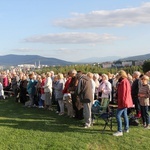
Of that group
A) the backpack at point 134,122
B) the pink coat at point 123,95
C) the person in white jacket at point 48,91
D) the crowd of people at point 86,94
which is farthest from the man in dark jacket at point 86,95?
the person in white jacket at point 48,91

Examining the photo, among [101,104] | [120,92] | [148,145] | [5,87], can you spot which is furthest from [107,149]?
[5,87]

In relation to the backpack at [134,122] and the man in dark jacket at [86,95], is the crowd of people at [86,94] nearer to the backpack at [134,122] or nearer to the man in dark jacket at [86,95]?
the man in dark jacket at [86,95]

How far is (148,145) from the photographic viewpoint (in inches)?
325

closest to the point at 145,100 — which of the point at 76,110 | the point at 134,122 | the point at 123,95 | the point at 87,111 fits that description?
the point at 134,122

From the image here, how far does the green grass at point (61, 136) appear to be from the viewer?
8117 mm

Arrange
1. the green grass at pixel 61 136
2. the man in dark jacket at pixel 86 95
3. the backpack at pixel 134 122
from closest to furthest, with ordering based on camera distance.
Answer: the green grass at pixel 61 136 < the man in dark jacket at pixel 86 95 < the backpack at pixel 134 122

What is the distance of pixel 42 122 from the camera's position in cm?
1073

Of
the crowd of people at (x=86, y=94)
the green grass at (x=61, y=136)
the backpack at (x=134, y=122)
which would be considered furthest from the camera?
the backpack at (x=134, y=122)

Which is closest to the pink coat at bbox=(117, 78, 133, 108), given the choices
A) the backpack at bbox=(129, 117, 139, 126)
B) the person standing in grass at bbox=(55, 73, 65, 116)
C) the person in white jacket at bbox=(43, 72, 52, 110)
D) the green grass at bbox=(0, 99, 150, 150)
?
the green grass at bbox=(0, 99, 150, 150)

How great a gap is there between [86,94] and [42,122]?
7.22ft

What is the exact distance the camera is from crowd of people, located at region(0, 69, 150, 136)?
29.7 feet

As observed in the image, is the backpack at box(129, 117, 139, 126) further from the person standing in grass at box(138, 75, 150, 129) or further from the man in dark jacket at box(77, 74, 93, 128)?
the man in dark jacket at box(77, 74, 93, 128)

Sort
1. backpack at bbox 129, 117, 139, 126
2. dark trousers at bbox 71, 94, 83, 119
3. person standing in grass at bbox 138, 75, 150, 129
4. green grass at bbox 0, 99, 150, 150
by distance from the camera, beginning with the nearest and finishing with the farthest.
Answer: green grass at bbox 0, 99, 150, 150, person standing in grass at bbox 138, 75, 150, 129, backpack at bbox 129, 117, 139, 126, dark trousers at bbox 71, 94, 83, 119

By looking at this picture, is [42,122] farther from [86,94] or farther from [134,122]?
[134,122]
